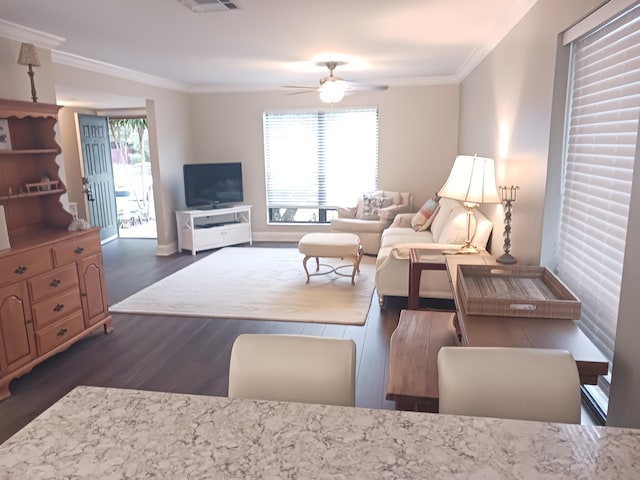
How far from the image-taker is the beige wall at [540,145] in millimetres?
1589

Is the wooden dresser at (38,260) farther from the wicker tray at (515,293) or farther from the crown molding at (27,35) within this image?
the wicker tray at (515,293)

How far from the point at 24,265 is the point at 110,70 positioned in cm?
313

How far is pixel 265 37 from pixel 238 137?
11.6 ft

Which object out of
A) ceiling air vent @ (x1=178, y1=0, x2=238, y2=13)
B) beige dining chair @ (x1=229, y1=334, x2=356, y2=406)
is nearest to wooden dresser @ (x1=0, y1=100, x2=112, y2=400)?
ceiling air vent @ (x1=178, y1=0, x2=238, y2=13)

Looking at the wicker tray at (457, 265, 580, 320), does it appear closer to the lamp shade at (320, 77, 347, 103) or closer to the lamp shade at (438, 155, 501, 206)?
the lamp shade at (438, 155, 501, 206)

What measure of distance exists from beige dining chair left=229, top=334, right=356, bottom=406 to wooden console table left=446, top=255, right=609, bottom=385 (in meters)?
0.66

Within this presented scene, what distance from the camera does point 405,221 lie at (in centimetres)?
624

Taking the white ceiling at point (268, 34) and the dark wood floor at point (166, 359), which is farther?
the white ceiling at point (268, 34)

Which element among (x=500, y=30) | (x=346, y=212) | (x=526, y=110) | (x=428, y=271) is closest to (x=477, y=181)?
(x=526, y=110)

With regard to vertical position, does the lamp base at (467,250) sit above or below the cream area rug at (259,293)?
above

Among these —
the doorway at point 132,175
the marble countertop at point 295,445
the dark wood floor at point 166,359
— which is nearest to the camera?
the marble countertop at point 295,445

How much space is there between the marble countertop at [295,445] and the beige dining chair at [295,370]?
0.18 m

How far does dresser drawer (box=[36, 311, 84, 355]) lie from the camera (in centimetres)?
320

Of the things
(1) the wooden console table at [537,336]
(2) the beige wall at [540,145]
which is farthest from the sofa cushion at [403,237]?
(1) the wooden console table at [537,336]
